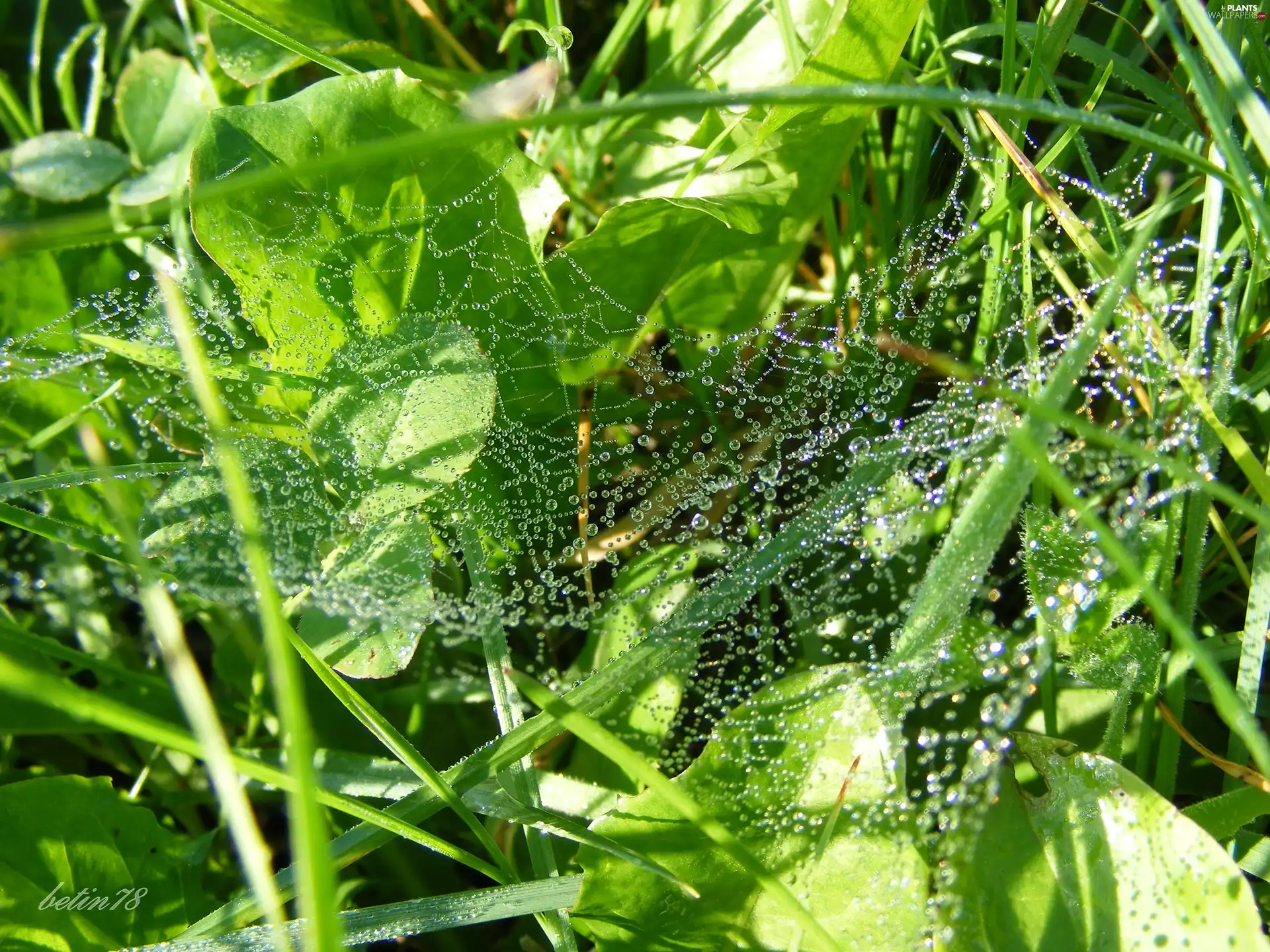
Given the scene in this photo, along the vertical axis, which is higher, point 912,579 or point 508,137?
point 508,137

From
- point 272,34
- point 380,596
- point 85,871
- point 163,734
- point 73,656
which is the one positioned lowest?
point 85,871

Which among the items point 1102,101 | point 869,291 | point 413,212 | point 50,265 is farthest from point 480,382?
point 1102,101

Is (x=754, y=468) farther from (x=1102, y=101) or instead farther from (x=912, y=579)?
(x=1102, y=101)

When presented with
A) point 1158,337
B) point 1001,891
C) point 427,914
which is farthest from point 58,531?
point 1158,337

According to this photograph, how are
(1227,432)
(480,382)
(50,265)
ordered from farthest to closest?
(50,265)
(480,382)
(1227,432)

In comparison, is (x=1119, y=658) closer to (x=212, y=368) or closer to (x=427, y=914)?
(x=427, y=914)

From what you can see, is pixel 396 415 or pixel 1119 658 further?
pixel 396 415
